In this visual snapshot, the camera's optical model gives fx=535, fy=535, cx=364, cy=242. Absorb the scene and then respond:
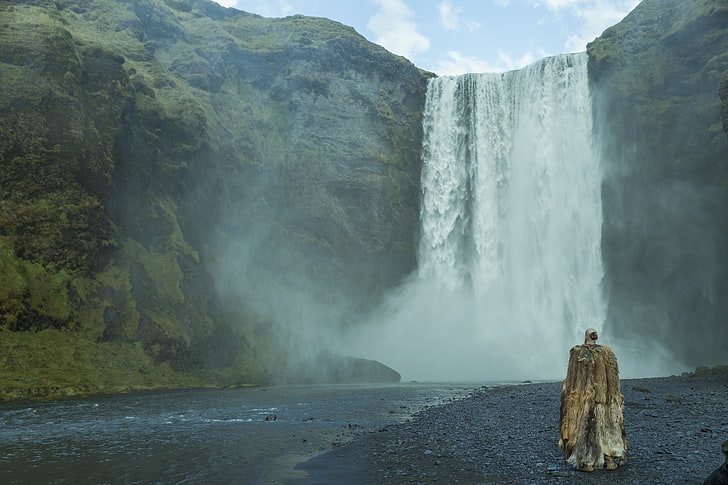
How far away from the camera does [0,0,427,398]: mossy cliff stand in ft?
143

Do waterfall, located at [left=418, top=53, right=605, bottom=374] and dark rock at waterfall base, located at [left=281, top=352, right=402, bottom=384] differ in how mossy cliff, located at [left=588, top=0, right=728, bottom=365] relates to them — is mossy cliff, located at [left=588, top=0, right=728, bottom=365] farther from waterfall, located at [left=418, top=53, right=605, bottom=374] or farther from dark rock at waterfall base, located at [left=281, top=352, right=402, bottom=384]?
dark rock at waterfall base, located at [left=281, top=352, right=402, bottom=384]

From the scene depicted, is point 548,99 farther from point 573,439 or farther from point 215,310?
point 573,439

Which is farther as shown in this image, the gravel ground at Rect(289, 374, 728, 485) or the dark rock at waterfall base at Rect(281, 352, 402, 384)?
the dark rock at waterfall base at Rect(281, 352, 402, 384)

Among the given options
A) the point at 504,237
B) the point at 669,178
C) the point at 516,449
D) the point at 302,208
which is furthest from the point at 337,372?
the point at 669,178

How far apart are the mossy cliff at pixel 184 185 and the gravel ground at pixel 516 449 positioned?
92.1 feet

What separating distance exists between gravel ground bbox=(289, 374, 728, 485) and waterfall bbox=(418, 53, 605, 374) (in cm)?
3546

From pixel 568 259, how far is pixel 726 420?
4351 cm

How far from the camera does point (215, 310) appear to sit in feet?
171

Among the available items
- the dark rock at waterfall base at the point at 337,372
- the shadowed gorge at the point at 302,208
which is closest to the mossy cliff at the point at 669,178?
the shadowed gorge at the point at 302,208

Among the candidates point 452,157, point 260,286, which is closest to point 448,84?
point 452,157

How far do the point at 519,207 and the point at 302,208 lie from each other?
87.5 ft

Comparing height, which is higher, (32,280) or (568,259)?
(568,259)

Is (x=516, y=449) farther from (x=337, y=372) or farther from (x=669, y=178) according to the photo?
(x=669, y=178)

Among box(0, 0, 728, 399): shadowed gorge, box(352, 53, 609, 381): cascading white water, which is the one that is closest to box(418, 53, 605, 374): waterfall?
box(352, 53, 609, 381): cascading white water
